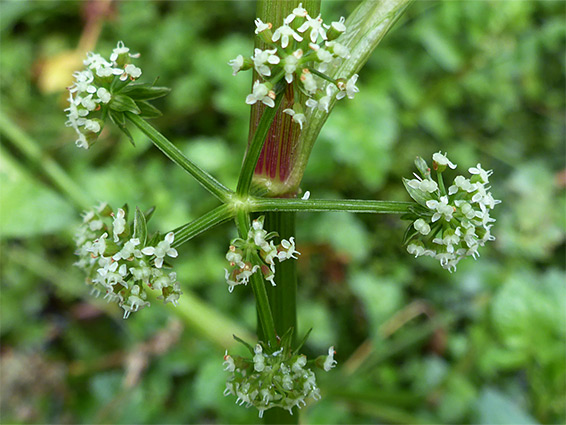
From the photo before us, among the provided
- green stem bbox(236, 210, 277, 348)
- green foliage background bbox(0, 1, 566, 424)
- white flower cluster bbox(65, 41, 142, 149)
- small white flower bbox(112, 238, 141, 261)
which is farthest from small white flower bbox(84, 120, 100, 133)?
green foliage background bbox(0, 1, 566, 424)

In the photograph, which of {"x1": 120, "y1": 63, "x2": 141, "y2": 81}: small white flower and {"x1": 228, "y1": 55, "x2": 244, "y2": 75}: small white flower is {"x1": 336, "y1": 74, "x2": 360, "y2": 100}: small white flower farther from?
{"x1": 120, "y1": 63, "x2": 141, "y2": 81}: small white flower

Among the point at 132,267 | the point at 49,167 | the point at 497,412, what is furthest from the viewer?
the point at 49,167

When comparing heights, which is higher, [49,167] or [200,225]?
[49,167]

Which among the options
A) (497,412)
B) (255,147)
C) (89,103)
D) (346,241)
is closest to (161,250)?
(255,147)

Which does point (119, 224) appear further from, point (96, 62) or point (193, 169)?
point (96, 62)

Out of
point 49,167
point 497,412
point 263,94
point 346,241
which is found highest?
point 49,167

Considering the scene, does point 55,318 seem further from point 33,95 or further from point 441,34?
point 441,34

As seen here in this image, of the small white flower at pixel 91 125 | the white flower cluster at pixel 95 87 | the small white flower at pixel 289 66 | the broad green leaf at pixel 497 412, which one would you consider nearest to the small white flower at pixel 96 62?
the white flower cluster at pixel 95 87
